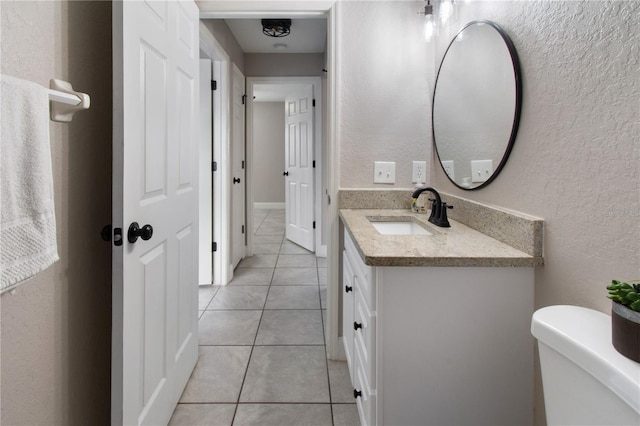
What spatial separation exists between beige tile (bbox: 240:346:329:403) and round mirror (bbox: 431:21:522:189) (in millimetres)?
1191

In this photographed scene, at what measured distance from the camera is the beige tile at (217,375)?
1.67m

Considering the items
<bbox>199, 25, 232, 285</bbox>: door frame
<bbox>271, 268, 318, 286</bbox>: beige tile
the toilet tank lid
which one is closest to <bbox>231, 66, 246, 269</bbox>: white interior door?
<bbox>199, 25, 232, 285</bbox>: door frame

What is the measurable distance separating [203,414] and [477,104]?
175cm

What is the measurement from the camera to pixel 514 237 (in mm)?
1124

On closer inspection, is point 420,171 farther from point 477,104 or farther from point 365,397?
point 365,397

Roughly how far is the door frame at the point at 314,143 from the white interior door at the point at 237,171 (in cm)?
14

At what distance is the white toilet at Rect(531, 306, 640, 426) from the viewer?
527 mm

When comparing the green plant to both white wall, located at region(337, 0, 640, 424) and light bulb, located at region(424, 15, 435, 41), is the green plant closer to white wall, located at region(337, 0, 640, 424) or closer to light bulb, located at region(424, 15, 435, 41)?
white wall, located at region(337, 0, 640, 424)

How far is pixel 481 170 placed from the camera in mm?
1399

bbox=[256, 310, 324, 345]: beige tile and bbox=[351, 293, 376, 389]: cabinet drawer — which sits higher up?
bbox=[351, 293, 376, 389]: cabinet drawer

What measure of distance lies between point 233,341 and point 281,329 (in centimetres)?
32

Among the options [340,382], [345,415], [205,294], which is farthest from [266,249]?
[345,415]

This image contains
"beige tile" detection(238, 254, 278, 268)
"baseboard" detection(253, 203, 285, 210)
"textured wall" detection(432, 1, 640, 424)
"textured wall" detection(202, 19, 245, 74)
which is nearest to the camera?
"textured wall" detection(432, 1, 640, 424)

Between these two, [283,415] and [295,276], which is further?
[295,276]
